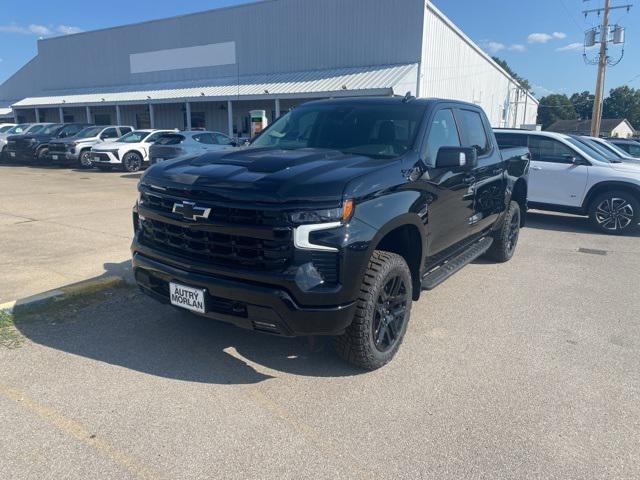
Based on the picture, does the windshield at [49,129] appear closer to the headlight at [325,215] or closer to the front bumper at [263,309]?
the front bumper at [263,309]

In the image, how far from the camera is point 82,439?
277 centimetres

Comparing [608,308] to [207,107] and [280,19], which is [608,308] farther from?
[207,107]

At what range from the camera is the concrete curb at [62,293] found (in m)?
4.43

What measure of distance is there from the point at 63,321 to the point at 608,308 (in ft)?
17.5

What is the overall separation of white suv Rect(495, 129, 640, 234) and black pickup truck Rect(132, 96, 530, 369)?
537cm

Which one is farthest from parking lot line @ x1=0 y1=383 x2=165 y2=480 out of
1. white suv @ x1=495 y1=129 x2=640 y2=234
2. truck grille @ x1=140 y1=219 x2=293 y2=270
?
white suv @ x1=495 y1=129 x2=640 y2=234

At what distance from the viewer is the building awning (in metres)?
22.1

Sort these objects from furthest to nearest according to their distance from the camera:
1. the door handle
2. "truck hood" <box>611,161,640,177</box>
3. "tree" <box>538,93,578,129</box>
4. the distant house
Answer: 1. "tree" <box>538,93,578,129</box>
2. the distant house
3. "truck hood" <box>611,161,640,177</box>
4. the door handle

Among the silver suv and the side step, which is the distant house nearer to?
the silver suv

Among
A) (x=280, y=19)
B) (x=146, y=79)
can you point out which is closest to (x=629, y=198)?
(x=280, y=19)

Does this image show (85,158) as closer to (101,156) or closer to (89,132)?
(101,156)

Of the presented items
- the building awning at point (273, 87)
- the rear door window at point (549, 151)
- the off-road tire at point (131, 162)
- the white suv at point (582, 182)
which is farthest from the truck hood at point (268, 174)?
the building awning at point (273, 87)

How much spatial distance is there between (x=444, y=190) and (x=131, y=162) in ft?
53.9

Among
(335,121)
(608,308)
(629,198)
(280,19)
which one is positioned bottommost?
(608,308)
